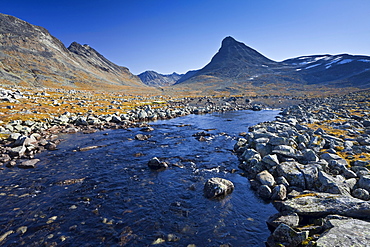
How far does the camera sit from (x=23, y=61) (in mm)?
147125

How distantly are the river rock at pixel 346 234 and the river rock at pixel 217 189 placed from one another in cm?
542

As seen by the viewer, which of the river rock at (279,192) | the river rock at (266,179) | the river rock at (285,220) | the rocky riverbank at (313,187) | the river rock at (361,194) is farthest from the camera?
the river rock at (266,179)

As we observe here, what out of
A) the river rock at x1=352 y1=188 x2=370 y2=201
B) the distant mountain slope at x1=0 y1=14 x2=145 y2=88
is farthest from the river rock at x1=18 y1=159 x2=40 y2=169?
the distant mountain slope at x1=0 y1=14 x2=145 y2=88

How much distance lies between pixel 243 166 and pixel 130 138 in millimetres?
15415

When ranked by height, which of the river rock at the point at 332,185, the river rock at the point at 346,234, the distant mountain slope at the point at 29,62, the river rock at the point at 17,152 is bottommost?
the river rock at the point at 332,185

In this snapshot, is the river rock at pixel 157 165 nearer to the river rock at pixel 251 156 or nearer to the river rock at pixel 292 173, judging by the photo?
the river rock at pixel 251 156

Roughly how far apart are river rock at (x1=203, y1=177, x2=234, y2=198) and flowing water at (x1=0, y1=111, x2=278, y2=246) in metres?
0.42

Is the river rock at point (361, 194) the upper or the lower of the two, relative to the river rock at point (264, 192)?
upper

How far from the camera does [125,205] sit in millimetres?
10539

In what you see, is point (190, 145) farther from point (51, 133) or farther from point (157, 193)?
point (51, 133)

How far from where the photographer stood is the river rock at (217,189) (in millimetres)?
11406

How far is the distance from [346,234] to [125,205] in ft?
32.4

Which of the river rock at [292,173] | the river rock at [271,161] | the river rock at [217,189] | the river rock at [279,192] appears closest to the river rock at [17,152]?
the river rock at [217,189]

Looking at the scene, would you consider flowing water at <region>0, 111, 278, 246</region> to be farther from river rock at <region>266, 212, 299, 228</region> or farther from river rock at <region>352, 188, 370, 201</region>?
river rock at <region>352, 188, 370, 201</region>
